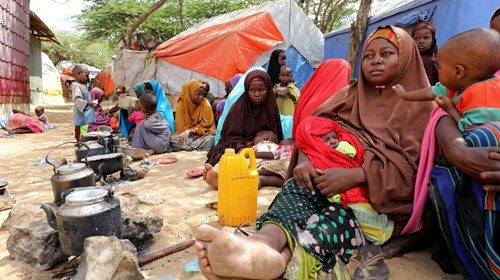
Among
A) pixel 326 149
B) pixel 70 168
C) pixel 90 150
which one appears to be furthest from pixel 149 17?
pixel 326 149

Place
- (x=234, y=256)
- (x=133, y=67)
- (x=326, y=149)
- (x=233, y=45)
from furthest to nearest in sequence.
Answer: (x=133, y=67) < (x=233, y=45) < (x=326, y=149) < (x=234, y=256)

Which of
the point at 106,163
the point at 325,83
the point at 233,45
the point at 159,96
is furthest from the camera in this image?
the point at 233,45

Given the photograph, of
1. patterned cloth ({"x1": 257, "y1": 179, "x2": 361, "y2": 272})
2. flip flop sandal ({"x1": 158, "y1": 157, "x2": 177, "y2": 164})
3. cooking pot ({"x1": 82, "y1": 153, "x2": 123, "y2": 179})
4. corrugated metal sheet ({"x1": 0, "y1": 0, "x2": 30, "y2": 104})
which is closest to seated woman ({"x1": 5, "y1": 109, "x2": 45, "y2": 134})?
corrugated metal sheet ({"x1": 0, "y1": 0, "x2": 30, "y2": 104})

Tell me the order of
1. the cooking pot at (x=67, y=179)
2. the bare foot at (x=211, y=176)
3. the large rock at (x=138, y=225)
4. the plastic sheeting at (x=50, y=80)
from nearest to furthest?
1. the large rock at (x=138, y=225)
2. the cooking pot at (x=67, y=179)
3. the bare foot at (x=211, y=176)
4. the plastic sheeting at (x=50, y=80)

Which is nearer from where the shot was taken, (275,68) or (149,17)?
(275,68)

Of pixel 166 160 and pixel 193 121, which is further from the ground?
pixel 193 121

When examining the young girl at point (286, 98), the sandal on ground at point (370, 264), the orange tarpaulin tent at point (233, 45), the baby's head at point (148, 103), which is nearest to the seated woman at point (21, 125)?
the orange tarpaulin tent at point (233, 45)

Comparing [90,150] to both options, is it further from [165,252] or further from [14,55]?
[14,55]

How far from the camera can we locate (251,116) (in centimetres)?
379

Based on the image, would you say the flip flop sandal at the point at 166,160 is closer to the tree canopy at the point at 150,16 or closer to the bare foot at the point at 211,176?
the bare foot at the point at 211,176

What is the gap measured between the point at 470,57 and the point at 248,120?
8.03ft

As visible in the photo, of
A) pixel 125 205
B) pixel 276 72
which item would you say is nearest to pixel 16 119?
pixel 276 72

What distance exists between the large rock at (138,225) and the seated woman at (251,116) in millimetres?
1464

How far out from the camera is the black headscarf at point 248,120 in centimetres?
369
